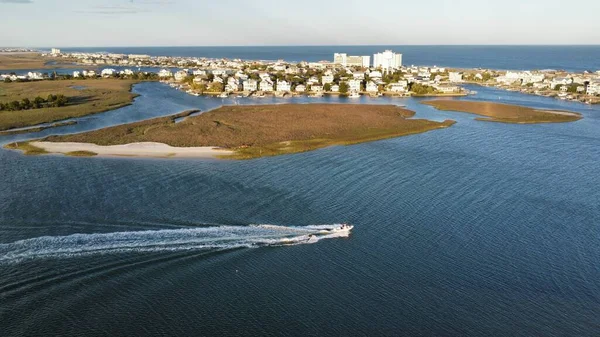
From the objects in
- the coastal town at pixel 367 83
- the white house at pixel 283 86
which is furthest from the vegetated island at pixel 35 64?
the white house at pixel 283 86

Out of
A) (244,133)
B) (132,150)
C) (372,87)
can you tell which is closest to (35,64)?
(372,87)

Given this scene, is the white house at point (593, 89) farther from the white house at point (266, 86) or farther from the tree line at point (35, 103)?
the tree line at point (35, 103)

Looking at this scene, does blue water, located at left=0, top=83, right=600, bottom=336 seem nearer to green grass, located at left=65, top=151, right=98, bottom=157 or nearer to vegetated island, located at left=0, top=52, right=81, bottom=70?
green grass, located at left=65, top=151, right=98, bottom=157

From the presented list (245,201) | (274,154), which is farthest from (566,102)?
(245,201)

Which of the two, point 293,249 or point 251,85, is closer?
point 293,249

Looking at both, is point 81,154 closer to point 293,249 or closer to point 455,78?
point 293,249

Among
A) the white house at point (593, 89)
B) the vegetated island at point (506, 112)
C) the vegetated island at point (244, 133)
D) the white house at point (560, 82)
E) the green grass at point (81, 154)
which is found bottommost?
the green grass at point (81, 154)

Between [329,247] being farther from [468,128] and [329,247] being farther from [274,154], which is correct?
[468,128]

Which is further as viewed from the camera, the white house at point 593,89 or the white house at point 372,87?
the white house at point 372,87
